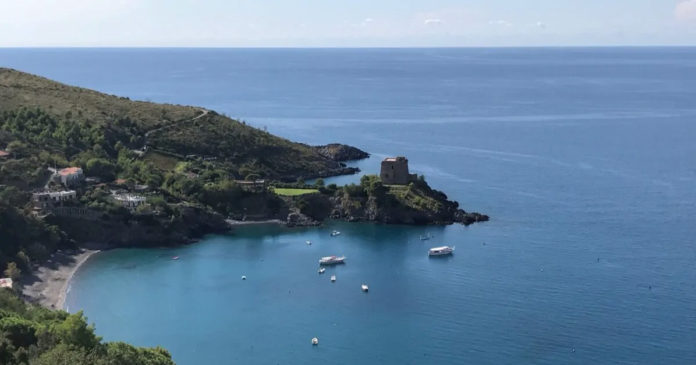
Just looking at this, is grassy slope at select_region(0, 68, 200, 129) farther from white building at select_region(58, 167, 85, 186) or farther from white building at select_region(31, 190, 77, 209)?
white building at select_region(31, 190, 77, 209)

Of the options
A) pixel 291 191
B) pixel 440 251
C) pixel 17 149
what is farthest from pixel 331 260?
pixel 17 149

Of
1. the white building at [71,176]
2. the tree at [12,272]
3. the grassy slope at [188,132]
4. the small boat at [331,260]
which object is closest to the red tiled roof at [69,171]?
the white building at [71,176]

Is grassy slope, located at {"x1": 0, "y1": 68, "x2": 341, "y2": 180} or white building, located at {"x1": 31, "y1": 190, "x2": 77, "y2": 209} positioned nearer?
white building, located at {"x1": 31, "y1": 190, "x2": 77, "y2": 209}

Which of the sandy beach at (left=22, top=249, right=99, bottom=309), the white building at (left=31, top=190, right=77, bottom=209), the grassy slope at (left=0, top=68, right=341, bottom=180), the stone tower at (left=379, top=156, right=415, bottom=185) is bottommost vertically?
the sandy beach at (left=22, top=249, right=99, bottom=309)

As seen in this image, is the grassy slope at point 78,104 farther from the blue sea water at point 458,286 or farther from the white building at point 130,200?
the blue sea water at point 458,286

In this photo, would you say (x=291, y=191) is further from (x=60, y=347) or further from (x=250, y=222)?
(x=60, y=347)

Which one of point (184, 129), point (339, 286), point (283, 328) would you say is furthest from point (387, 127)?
point (283, 328)

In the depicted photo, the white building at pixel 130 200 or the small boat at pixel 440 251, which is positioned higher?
the white building at pixel 130 200

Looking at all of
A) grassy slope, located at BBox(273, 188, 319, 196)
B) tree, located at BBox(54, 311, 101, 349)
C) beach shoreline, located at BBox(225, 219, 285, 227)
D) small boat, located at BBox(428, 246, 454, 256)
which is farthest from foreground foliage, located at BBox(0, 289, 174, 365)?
grassy slope, located at BBox(273, 188, 319, 196)
